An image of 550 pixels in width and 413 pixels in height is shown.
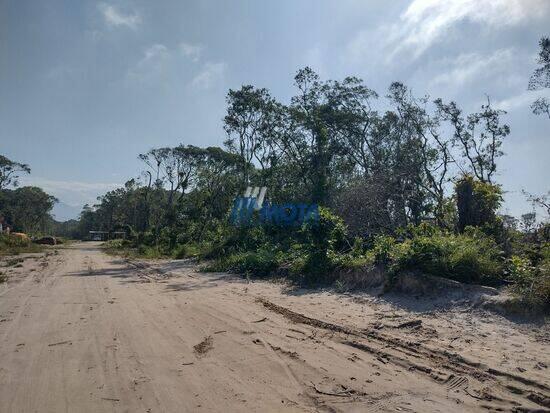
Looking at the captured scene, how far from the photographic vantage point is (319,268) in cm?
1041

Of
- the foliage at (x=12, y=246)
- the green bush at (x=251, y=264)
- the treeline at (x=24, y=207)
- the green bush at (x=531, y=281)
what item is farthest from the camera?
the treeline at (x=24, y=207)

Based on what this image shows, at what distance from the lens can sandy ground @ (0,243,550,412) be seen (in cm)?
363

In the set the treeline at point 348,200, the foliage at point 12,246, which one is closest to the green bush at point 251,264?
the treeline at point 348,200

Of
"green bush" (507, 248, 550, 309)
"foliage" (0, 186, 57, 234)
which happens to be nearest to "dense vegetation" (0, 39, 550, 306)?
"green bush" (507, 248, 550, 309)

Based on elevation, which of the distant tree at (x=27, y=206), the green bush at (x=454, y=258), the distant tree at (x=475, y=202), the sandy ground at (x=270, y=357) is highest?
the distant tree at (x=27, y=206)

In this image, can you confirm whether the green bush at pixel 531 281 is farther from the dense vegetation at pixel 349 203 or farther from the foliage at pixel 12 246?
the foliage at pixel 12 246

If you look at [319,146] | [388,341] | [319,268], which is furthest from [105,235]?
[388,341]

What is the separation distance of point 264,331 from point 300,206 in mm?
15411

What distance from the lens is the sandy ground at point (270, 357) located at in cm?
363

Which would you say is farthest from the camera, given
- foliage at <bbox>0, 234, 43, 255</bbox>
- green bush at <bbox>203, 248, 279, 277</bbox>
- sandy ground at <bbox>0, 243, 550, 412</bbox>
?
foliage at <bbox>0, 234, 43, 255</bbox>

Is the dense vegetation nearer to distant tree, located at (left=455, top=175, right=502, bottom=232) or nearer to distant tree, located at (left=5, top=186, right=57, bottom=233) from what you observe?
distant tree, located at (left=455, top=175, right=502, bottom=232)

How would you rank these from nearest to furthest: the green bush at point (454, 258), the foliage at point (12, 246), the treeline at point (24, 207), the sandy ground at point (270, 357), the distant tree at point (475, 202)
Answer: the sandy ground at point (270, 357) → the green bush at point (454, 258) → the distant tree at point (475, 202) → the foliage at point (12, 246) → the treeline at point (24, 207)

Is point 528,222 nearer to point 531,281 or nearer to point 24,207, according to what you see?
Answer: point 531,281

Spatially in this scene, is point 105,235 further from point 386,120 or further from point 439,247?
point 439,247
